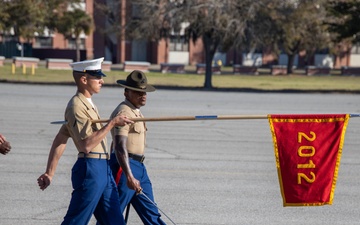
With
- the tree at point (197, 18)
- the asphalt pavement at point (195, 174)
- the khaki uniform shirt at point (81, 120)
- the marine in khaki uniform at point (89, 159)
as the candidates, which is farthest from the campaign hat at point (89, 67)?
the tree at point (197, 18)

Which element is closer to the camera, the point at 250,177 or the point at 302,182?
the point at 302,182

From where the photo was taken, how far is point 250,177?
501 inches

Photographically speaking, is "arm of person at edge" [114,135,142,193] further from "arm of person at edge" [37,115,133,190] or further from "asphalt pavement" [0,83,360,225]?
"asphalt pavement" [0,83,360,225]

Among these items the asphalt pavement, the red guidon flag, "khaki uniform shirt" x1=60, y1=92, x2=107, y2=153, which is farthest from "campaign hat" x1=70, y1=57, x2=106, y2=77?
the asphalt pavement

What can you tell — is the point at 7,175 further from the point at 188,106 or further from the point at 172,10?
the point at 172,10

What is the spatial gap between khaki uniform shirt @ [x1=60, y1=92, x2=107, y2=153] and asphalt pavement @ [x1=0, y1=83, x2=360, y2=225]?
9.31 ft

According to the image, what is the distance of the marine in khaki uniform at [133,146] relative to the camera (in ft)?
24.1

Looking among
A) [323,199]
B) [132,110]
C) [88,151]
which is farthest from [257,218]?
[88,151]

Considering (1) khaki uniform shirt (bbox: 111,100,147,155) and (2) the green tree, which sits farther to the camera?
(2) the green tree

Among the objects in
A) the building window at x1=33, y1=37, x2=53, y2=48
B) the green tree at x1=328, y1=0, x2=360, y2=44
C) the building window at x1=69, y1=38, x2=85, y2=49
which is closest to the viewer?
the green tree at x1=328, y1=0, x2=360, y2=44

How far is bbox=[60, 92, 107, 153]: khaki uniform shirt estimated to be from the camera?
6.76 meters

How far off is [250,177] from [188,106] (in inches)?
616

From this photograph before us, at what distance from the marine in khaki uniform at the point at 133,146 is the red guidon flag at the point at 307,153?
1189 mm

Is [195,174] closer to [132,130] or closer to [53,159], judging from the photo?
[132,130]
